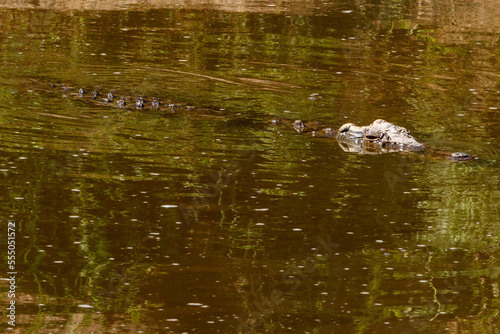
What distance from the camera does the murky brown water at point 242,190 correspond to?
30.6 feet

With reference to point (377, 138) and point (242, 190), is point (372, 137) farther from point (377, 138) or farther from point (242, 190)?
point (242, 190)

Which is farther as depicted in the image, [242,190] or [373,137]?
[373,137]

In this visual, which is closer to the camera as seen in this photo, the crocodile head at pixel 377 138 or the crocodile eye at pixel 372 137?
the crocodile head at pixel 377 138

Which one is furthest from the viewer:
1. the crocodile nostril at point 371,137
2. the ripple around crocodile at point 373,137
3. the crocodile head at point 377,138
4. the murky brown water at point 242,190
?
the crocodile nostril at point 371,137

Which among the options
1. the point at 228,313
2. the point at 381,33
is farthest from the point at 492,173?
the point at 381,33

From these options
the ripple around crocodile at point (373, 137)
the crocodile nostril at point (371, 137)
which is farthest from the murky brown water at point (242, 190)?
the crocodile nostril at point (371, 137)

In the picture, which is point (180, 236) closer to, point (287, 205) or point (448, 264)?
point (287, 205)

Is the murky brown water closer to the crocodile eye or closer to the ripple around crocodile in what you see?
the ripple around crocodile

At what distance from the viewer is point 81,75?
20406 mm

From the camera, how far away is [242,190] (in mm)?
13016

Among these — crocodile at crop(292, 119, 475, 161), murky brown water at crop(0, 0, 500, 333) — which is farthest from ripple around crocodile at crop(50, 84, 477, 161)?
murky brown water at crop(0, 0, 500, 333)

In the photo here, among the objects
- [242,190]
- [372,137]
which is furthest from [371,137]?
[242,190]

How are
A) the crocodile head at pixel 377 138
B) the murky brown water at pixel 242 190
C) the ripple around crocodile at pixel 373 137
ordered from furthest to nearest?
1. the crocodile head at pixel 377 138
2. the ripple around crocodile at pixel 373 137
3. the murky brown water at pixel 242 190

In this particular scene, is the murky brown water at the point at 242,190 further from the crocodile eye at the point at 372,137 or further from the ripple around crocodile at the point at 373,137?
the crocodile eye at the point at 372,137
